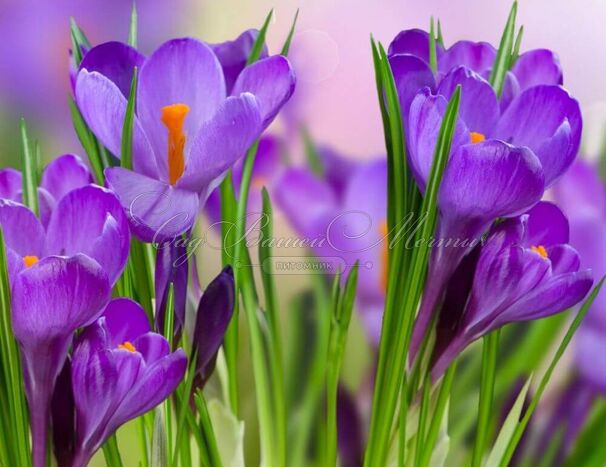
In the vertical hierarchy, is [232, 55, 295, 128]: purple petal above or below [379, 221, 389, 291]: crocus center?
above

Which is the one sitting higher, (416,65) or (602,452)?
(416,65)

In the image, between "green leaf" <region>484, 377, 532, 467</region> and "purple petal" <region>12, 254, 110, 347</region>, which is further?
"green leaf" <region>484, 377, 532, 467</region>

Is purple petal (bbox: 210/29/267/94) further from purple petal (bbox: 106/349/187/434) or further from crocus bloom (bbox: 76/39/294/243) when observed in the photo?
purple petal (bbox: 106/349/187/434)

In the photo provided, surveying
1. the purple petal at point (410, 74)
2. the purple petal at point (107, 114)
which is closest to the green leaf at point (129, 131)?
the purple petal at point (107, 114)

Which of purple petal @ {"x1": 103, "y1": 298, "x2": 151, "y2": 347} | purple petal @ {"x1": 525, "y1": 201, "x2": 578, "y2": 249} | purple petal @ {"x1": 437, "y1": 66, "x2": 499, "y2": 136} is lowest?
purple petal @ {"x1": 103, "y1": 298, "x2": 151, "y2": 347}

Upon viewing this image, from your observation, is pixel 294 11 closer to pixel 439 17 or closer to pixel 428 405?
pixel 439 17

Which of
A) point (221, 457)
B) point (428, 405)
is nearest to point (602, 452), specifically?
point (428, 405)

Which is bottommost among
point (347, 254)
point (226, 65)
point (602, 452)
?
point (602, 452)

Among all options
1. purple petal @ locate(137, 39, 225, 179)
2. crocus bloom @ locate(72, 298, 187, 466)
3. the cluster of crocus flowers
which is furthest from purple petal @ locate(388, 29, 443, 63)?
crocus bloom @ locate(72, 298, 187, 466)
